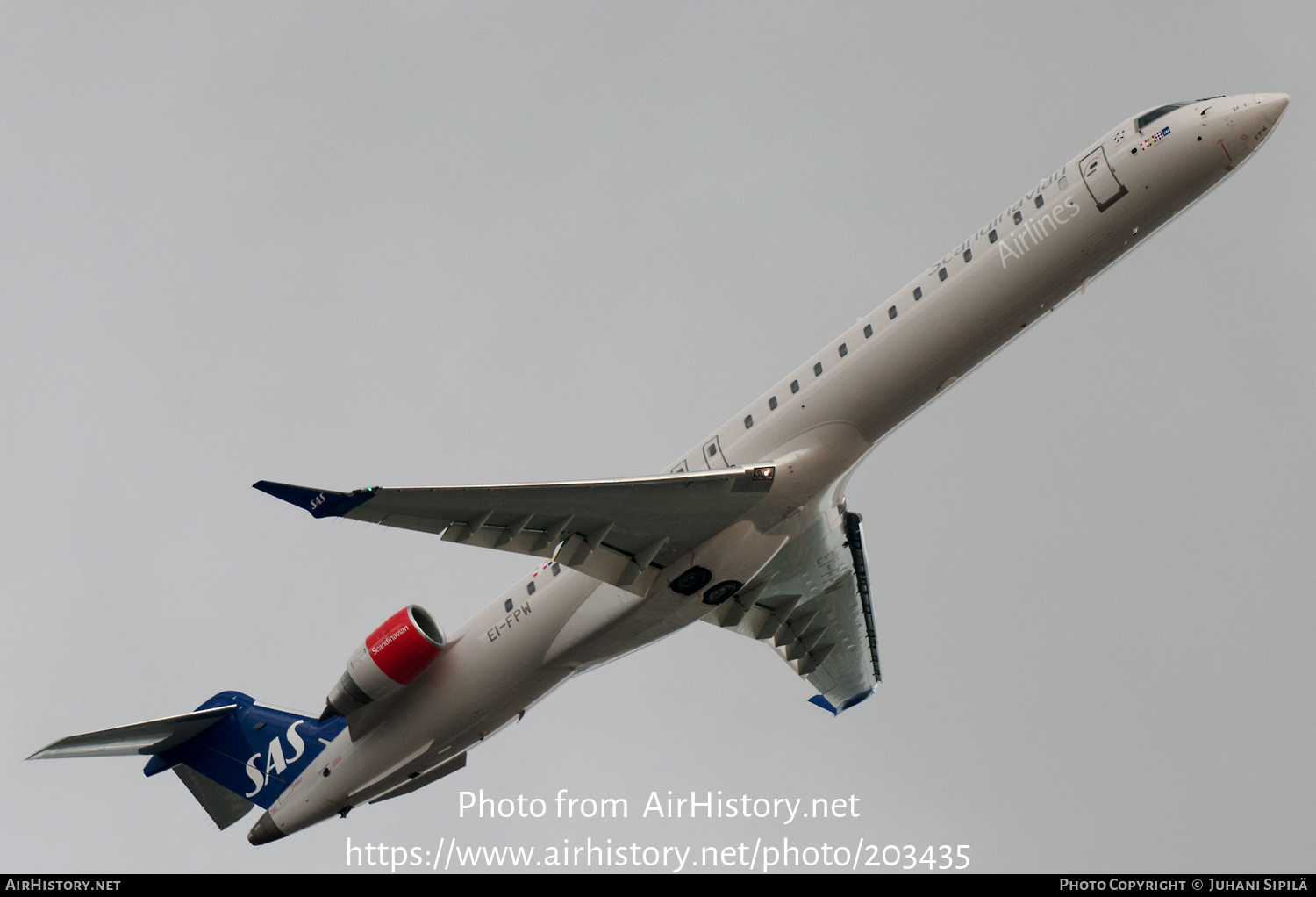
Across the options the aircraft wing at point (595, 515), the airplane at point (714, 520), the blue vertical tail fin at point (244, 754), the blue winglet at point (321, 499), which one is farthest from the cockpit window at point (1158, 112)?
the blue vertical tail fin at point (244, 754)

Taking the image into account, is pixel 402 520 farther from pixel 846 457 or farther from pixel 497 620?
pixel 846 457

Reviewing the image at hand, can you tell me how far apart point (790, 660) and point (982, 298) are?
1080 cm

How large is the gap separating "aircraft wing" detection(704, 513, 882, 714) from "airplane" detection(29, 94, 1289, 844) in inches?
2.6

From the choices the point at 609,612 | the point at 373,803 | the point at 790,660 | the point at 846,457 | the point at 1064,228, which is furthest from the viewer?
the point at 790,660

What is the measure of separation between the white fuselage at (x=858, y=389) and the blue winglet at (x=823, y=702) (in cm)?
715

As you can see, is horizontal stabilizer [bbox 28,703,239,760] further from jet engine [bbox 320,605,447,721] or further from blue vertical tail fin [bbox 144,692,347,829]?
jet engine [bbox 320,605,447,721]

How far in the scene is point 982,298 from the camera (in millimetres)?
18594

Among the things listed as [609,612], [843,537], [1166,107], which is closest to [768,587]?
[843,537]

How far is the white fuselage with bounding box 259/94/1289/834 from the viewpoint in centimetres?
1805

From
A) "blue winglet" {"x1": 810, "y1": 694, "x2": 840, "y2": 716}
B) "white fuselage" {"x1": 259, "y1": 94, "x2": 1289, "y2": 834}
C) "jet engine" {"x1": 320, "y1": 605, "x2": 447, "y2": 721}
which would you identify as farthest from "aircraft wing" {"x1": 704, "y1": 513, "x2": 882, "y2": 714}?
"jet engine" {"x1": 320, "y1": 605, "x2": 447, "y2": 721}

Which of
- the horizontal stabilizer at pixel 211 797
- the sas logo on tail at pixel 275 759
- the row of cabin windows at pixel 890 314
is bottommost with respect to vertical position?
the horizontal stabilizer at pixel 211 797

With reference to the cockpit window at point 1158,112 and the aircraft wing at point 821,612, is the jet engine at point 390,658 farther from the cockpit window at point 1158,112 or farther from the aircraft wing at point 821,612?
the cockpit window at point 1158,112

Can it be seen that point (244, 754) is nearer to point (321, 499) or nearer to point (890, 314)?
point (321, 499)

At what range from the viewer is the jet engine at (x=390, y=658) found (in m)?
22.4
